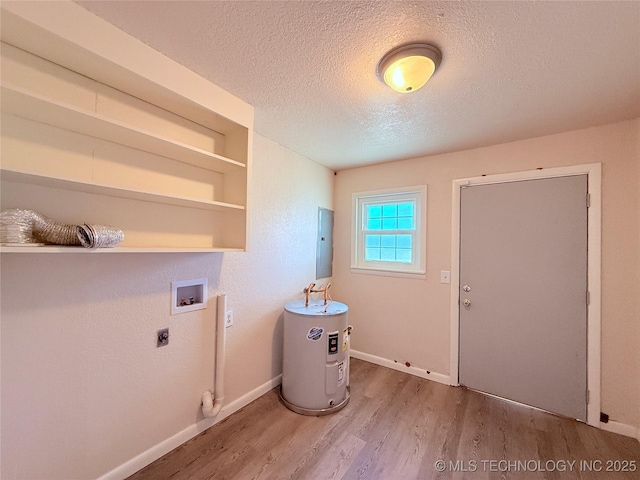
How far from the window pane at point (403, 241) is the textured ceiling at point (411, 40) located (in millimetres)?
1229

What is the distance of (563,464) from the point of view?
159cm

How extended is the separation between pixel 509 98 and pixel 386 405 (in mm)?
2514

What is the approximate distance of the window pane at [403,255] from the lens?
9.29 ft

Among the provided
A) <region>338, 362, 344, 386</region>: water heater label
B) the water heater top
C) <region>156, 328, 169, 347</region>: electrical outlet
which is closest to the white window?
the water heater top

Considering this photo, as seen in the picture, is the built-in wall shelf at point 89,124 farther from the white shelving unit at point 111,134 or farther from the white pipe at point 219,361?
the white pipe at point 219,361

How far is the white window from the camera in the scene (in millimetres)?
2723

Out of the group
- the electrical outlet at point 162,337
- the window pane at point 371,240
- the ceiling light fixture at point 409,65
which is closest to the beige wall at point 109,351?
the electrical outlet at point 162,337

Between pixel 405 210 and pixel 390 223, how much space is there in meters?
0.23

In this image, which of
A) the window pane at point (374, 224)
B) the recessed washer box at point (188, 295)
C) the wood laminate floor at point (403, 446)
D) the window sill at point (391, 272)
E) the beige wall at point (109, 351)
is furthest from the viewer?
the window pane at point (374, 224)

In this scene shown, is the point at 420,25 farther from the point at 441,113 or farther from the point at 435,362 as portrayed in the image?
the point at 435,362

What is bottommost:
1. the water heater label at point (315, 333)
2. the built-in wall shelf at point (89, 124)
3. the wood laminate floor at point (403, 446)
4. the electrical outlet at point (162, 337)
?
the wood laminate floor at point (403, 446)

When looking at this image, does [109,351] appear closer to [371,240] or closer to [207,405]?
[207,405]

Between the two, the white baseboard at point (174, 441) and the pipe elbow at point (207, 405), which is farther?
the pipe elbow at point (207, 405)

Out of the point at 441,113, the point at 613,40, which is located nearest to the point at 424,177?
the point at 441,113
